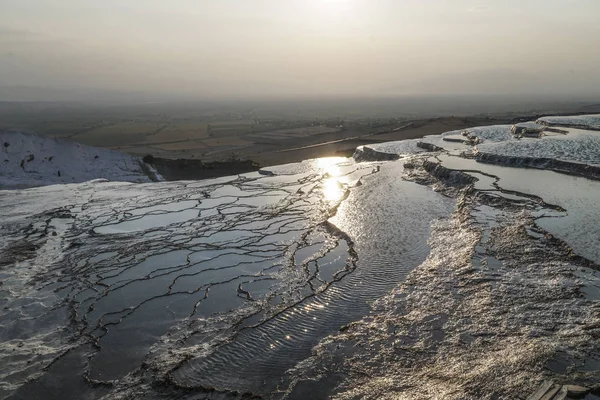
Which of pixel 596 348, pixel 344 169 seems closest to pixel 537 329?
pixel 596 348

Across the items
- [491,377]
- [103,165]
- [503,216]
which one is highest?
[103,165]

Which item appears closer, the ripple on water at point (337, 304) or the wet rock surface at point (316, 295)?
the wet rock surface at point (316, 295)

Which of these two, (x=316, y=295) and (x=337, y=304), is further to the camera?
(x=316, y=295)

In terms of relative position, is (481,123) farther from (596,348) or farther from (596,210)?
(596,348)

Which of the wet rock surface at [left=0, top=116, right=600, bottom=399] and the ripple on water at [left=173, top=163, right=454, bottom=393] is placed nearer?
the wet rock surface at [left=0, top=116, right=600, bottom=399]

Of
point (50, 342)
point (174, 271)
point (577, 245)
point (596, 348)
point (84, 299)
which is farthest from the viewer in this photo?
point (174, 271)

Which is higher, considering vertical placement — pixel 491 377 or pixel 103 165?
pixel 103 165

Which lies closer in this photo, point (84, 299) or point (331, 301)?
point (331, 301)

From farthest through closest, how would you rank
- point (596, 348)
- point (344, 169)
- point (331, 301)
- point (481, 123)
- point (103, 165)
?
point (481, 123) < point (103, 165) < point (344, 169) < point (331, 301) < point (596, 348)
